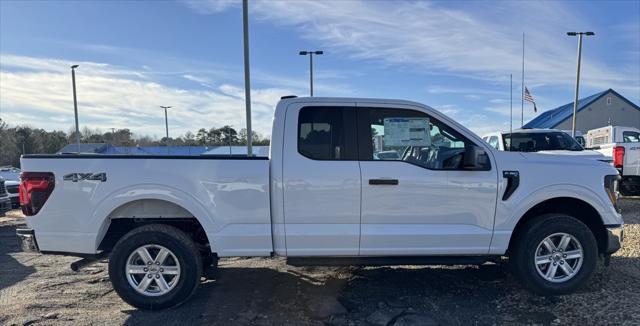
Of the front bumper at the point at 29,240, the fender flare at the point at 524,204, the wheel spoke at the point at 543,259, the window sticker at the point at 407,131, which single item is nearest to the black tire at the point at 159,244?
the front bumper at the point at 29,240

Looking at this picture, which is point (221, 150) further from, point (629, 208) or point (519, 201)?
point (519, 201)

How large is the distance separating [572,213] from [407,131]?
2034mm

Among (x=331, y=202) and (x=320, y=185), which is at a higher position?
(x=320, y=185)

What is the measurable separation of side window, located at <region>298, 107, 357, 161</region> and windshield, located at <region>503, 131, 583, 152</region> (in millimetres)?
7657

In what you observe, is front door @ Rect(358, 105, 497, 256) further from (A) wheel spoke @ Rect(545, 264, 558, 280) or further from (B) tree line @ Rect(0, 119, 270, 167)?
(B) tree line @ Rect(0, 119, 270, 167)

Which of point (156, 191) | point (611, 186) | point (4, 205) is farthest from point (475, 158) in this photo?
point (4, 205)

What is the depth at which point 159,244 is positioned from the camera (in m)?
4.19

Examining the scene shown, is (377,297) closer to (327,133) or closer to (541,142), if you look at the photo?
(327,133)

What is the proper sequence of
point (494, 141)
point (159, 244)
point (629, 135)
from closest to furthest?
point (159, 244), point (494, 141), point (629, 135)

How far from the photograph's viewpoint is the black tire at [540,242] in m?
4.34

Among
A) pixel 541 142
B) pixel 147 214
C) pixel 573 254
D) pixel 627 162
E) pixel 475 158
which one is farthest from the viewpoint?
pixel 627 162

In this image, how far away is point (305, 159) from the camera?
416cm

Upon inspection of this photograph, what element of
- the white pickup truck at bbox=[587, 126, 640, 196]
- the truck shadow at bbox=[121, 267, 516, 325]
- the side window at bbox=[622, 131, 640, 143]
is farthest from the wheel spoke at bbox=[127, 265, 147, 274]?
the side window at bbox=[622, 131, 640, 143]

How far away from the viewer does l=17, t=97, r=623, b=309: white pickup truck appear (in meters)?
4.11
